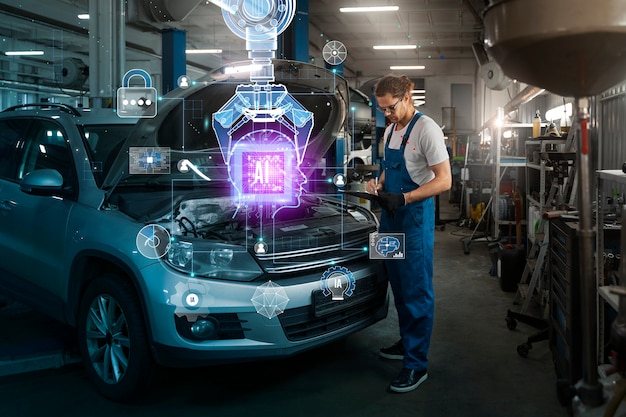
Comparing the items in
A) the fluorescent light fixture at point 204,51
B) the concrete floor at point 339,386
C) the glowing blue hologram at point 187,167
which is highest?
the fluorescent light fixture at point 204,51

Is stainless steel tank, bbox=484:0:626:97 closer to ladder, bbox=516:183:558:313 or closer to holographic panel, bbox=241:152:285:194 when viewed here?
holographic panel, bbox=241:152:285:194

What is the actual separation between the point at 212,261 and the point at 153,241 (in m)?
0.28

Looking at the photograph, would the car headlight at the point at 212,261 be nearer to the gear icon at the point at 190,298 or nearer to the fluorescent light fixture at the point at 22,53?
the gear icon at the point at 190,298

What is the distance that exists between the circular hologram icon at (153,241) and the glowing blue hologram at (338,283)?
76cm

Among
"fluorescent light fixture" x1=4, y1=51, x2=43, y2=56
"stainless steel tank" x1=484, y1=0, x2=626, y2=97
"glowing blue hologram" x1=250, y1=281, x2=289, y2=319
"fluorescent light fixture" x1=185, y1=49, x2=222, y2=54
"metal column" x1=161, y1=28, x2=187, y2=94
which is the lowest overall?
"glowing blue hologram" x1=250, y1=281, x2=289, y2=319

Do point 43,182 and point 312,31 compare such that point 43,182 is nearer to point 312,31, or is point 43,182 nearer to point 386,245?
point 386,245

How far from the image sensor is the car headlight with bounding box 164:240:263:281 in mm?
2500

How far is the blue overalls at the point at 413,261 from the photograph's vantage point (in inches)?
114

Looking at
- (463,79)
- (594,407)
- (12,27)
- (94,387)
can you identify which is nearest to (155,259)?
(94,387)

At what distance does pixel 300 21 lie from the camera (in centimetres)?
609

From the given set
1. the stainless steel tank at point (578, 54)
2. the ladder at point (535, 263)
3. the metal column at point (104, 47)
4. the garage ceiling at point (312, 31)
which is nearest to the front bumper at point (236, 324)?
the stainless steel tank at point (578, 54)

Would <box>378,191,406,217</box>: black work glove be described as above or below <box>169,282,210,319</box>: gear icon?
above

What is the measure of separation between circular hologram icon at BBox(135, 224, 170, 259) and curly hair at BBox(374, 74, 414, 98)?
50.7 inches

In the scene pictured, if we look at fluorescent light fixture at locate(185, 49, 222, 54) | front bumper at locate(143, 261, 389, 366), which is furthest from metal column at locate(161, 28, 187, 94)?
fluorescent light fixture at locate(185, 49, 222, 54)
